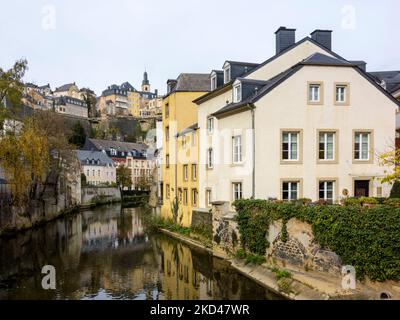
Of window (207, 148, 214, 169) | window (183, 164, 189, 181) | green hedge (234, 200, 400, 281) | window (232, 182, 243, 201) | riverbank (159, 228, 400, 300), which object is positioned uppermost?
window (207, 148, 214, 169)

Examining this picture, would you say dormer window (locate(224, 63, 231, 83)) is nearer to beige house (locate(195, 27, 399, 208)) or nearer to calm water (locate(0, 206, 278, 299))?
beige house (locate(195, 27, 399, 208))

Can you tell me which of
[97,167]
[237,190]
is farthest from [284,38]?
[97,167]

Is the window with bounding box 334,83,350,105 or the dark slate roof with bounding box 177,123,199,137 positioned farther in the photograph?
the dark slate roof with bounding box 177,123,199,137

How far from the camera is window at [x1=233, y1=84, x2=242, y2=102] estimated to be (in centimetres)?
2134

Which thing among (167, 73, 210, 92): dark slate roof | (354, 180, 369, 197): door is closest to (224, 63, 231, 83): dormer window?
(167, 73, 210, 92): dark slate roof

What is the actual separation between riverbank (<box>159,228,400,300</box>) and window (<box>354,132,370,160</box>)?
7975mm

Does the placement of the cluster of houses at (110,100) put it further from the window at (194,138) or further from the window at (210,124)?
the window at (210,124)

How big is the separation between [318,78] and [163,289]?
41.4ft

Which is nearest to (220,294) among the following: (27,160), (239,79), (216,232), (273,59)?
(216,232)

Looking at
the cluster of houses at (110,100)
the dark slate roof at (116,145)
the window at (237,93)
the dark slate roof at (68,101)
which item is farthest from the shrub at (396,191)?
the dark slate roof at (68,101)

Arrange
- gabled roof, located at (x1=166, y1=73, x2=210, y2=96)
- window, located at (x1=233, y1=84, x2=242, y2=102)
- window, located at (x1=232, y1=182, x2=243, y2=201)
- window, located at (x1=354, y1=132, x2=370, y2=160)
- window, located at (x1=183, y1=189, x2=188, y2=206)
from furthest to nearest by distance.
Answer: gabled roof, located at (x1=166, y1=73, x2=210, y2=96) < window, located at (x1=183, y1=189, x2=188, y2=206) < window, located at (x1=233, y1=84, x2=242, y2=102) < window, located at (x1=232, y1=182, x2=243, y2=201) < window, located at (x1=354, y1=132, x2=370, y2=160)

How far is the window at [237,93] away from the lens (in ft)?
70.0

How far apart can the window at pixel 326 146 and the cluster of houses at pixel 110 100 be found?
101792mm
